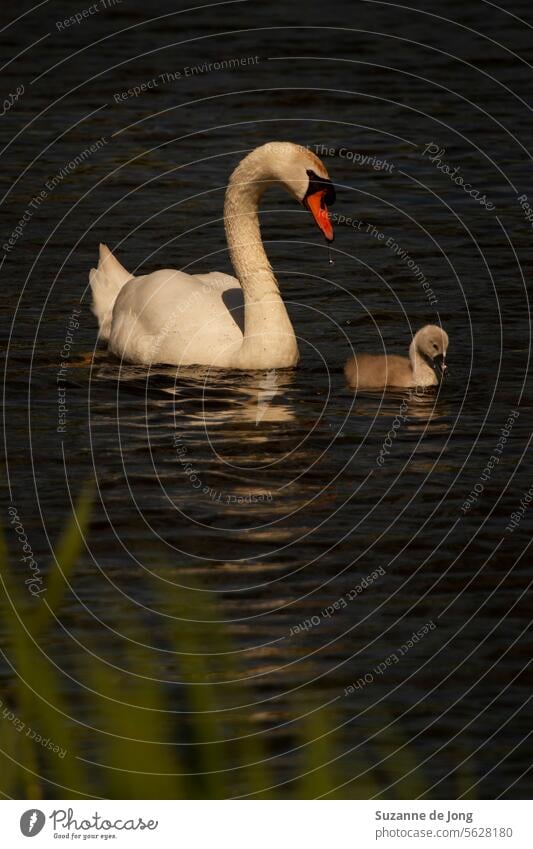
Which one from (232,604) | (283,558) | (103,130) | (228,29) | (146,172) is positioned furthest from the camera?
(228,29)

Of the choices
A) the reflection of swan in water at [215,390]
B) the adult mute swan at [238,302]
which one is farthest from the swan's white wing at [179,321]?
the reflection of swan in water at [215,390]

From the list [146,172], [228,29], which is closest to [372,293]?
[146,172]

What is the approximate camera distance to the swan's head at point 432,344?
1184 centimetres

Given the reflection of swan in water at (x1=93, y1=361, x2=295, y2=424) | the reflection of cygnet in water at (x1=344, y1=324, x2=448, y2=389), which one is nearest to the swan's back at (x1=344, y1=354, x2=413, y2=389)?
the reflection of cygnet in water at (x1=344, y1=324, x2=448, y2=389)

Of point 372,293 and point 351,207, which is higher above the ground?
point 351,207

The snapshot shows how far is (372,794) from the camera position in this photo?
13.9 ft

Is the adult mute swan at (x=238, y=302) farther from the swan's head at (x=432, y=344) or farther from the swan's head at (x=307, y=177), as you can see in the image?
the swan's head at (x=432, y=344)

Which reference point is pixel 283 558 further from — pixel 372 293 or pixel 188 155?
pixel 188 155

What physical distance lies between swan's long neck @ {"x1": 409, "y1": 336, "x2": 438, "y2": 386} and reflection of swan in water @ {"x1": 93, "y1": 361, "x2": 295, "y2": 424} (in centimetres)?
86

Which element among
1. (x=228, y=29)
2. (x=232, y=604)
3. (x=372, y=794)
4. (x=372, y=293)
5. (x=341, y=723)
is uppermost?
(x=228, y=29)

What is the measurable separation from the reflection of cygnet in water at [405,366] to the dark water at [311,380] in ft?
0.44

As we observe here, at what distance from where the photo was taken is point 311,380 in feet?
39.3

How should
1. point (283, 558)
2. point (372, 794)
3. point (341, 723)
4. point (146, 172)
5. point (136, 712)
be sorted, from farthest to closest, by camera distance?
1. point (146, 172)
2. point (283, 558)
3. point (341, 723)
4. point (372, 794)
5. point (136, 712)

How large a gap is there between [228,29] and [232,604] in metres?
15.1
